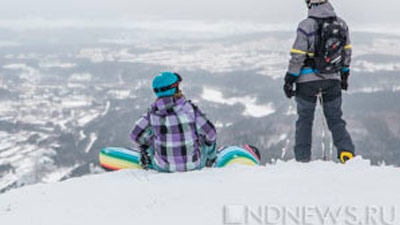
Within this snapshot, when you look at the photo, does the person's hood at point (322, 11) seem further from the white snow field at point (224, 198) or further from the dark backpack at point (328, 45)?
the white snow field at point (224, 198)

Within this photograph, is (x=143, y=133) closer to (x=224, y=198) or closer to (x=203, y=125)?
(x=203, y=125)

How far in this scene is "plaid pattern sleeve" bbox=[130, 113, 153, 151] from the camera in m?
7.34

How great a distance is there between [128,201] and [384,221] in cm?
370

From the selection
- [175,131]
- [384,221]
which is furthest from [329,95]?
[384,221]

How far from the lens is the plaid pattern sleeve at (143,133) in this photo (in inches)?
289

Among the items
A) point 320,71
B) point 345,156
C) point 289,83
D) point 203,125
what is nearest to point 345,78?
point 320,71

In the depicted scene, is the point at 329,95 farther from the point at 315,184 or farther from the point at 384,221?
the point at 384,221

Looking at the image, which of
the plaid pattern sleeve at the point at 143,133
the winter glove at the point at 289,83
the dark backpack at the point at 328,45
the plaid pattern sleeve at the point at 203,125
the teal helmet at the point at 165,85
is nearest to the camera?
the teal helmet at the point at 165,85

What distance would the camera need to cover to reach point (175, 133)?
7.01 metres

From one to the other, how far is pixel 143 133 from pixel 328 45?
4.47 metres

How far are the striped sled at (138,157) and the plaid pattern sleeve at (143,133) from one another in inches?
38.2

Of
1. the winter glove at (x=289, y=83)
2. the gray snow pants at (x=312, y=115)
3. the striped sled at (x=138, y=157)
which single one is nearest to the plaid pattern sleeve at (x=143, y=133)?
the striped sled at (x=138, y=157)

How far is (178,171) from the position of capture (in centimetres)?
739

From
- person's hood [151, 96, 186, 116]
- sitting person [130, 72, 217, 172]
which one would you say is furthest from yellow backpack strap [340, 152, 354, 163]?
person's hood [151, 96, 186, 116]
